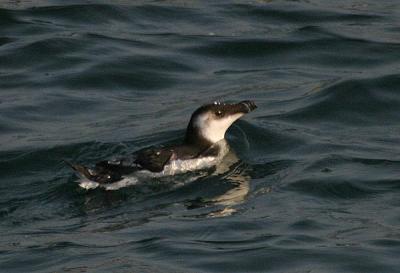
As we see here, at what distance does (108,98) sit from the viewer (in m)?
17.9

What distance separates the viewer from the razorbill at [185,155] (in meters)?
14.2

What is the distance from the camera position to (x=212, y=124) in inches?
604

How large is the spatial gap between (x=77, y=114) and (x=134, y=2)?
17.4 feet

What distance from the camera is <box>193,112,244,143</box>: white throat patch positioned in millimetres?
15297

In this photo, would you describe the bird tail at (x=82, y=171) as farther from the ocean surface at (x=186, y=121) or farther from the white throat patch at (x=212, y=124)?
the white throat patch at (x=212, y=124)

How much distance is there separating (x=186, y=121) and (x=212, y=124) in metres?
1.55

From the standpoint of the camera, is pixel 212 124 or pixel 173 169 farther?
pixel 212 124

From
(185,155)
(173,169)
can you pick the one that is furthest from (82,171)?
(185,155)

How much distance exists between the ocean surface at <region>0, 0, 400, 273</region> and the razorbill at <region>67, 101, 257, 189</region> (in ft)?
0.42

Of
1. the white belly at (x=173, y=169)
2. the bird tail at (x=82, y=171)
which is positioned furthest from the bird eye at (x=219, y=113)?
the bird tail at (x=82, y=171)

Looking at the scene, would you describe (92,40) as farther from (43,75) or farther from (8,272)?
(8,272)

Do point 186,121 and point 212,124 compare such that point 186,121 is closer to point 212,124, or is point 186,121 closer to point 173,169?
point 212,124

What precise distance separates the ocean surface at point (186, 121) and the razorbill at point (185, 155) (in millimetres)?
127

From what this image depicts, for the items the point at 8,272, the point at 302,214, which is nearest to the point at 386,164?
the point at 302,214
